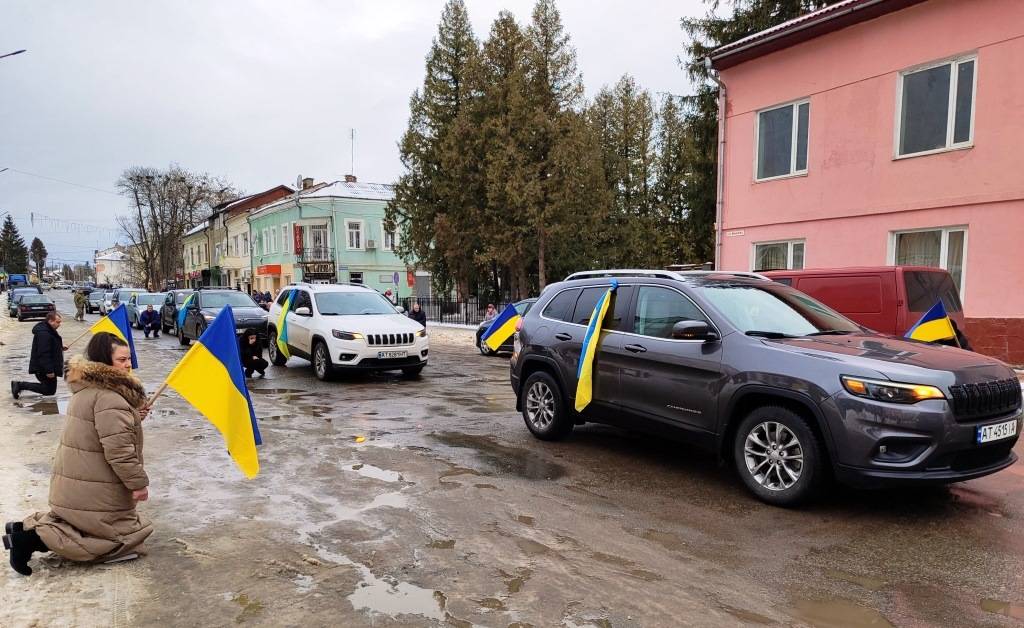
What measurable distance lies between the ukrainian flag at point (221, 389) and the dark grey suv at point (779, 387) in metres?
3.35

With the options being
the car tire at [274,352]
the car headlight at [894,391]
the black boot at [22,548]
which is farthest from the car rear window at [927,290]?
the car tire at [274,352]

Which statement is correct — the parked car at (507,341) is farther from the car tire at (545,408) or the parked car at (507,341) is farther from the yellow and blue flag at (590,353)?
the yellow and blue flag at (590,353)

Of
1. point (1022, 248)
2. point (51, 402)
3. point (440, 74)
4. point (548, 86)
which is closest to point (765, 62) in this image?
point (1022, 248)

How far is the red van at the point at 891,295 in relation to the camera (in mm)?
8328

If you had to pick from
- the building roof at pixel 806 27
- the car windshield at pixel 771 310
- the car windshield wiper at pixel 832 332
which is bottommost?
the car windshield wiper at pixel 832 332

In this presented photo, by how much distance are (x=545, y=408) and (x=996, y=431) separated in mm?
4041

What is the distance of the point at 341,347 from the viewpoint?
11484 mm

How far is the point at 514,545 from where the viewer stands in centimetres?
425

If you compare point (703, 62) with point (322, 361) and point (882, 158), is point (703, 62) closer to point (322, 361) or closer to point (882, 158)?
point (882, 158)

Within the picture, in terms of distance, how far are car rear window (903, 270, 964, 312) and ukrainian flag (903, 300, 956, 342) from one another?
1.00 ft

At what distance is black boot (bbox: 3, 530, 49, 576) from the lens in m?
3.70

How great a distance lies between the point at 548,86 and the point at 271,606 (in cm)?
2326

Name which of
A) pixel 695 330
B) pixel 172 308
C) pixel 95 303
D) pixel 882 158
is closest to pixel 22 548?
pixel 695 330

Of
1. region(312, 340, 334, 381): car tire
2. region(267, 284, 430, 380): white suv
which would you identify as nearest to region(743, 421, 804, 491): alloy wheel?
region(267, 284, 430, 380): white suv
